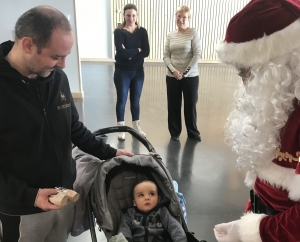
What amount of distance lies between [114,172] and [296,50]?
1.17m

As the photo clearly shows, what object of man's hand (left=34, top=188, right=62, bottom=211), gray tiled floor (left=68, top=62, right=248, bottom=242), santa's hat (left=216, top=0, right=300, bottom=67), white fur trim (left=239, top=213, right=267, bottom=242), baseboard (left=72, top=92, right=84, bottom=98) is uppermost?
santa's hat (left=216, top=0, right=300, bottom=67)

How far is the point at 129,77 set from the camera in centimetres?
378

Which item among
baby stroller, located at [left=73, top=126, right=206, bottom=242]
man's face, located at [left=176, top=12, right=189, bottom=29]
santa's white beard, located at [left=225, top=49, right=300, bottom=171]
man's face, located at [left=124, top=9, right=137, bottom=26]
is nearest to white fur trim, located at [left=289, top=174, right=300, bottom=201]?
santa's white beard, located at [left=225, top=49, right=300, bottom=171]

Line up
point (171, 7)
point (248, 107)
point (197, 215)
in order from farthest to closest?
point (171, 7), point (197, 215), point (248, 107)

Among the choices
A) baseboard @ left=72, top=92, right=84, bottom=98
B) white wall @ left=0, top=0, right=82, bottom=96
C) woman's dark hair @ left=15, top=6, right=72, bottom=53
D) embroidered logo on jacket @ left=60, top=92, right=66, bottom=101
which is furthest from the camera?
baseboard @ left=72, top=92, right=84, bottom=98

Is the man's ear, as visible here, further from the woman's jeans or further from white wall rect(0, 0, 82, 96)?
white wall rect(0, 0, 82, 96)

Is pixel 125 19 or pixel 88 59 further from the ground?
pixel 125 19

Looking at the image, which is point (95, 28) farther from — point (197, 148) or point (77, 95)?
point (197, 148)

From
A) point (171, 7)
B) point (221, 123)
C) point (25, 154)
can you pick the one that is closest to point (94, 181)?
point (25, 154)

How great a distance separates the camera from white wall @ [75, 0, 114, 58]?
9.16m

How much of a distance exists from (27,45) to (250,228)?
1058mm

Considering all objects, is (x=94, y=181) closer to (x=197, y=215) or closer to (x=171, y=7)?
(x=197, y=215)

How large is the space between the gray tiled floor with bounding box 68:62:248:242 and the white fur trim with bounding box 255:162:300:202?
1419 millimetres

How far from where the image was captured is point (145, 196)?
1.77m
